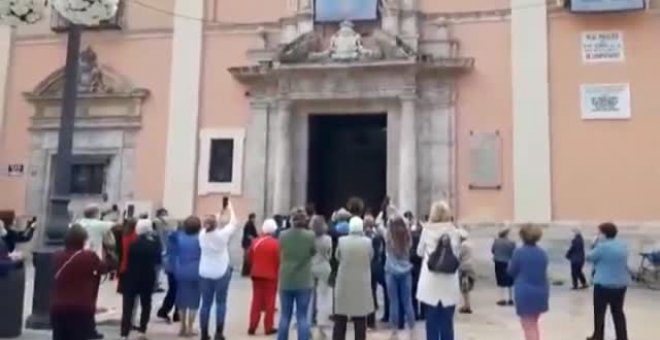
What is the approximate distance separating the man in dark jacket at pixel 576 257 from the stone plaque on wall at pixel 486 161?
254 centimetres

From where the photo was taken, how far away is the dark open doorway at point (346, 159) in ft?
61.4

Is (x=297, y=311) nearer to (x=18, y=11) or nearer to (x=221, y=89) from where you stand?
(x=18, y=11)

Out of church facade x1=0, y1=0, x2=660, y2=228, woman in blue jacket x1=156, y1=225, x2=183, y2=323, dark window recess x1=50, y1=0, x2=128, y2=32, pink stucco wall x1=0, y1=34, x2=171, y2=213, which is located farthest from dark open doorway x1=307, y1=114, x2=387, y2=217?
woman in blue jacket x1=156, y1=225, x2=183, y2=323

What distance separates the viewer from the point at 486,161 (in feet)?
55.2

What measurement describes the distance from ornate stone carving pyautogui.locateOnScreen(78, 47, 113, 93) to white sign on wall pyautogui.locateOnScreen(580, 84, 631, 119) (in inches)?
483

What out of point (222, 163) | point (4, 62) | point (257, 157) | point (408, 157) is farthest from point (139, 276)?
point (4, 62)

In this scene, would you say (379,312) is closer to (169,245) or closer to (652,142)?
(169,245)

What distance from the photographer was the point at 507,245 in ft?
40.6

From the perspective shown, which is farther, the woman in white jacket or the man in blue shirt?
the man in blue shirt

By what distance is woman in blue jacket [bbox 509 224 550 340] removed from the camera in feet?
22.9

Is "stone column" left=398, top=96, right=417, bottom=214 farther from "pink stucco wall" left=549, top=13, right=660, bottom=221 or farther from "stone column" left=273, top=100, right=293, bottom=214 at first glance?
"pink stucco wall" left=549, top=13, right=660, bottom=221

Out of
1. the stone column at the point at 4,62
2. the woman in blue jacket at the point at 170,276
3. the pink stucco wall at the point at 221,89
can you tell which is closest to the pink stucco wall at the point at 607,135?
the pink stucco wall at the point at 221,89

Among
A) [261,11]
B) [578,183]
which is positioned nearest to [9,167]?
[261,11]

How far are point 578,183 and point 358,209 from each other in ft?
29.5
